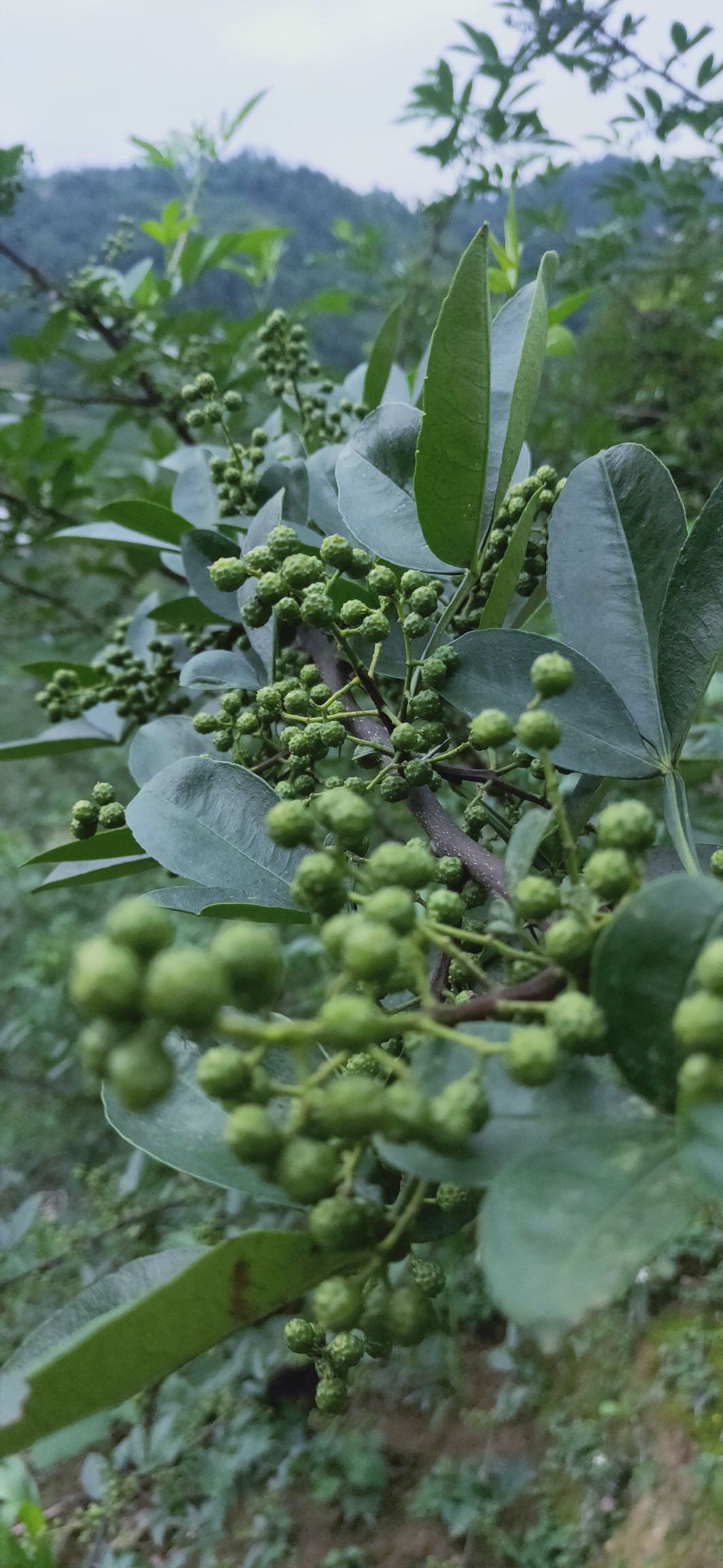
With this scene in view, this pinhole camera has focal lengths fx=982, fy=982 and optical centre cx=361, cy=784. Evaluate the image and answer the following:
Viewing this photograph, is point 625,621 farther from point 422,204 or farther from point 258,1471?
point 422,204

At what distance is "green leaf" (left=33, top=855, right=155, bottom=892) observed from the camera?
3.13 feet

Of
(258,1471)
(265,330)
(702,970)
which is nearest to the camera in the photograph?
(702,970)

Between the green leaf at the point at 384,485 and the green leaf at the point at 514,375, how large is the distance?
8 centimetres

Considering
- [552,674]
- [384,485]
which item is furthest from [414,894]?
[384,485]

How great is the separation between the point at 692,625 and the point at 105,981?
0.46 m

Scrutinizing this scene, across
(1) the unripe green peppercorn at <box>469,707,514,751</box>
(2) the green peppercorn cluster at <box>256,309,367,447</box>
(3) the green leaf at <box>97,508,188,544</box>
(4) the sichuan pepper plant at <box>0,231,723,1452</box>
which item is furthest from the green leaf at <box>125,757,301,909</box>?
(2) the green peppercorn cluster at <box>256,309,367,447</box>

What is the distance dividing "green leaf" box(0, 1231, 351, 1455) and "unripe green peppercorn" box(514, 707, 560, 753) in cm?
26

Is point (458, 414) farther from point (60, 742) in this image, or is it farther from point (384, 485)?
point (60, 742)

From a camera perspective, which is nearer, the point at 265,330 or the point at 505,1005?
the point at 505,1005

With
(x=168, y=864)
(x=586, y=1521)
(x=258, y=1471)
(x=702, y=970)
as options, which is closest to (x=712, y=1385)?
(x=586, y=1521)

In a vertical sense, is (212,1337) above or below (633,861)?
below

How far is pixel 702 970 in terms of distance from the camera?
0.37m

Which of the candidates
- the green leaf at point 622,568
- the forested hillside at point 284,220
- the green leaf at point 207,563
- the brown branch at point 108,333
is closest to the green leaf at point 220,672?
the green leaf at point 207,563

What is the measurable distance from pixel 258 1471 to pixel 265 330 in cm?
252
